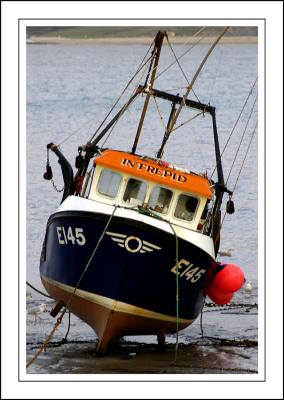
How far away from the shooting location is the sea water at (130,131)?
1350 inches

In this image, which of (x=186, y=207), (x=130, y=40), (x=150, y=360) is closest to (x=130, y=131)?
(x=130, y=40)

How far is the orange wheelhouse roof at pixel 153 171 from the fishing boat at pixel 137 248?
0.07ft

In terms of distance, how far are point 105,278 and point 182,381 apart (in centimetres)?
281

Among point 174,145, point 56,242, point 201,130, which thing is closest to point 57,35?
point 56,242

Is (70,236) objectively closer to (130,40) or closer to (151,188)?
(151,188)

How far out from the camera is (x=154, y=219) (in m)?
28.0

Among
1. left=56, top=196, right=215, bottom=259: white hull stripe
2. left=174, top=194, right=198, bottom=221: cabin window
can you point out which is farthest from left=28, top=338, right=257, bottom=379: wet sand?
left=174, top=194, right=198, bottom=221: cabin window

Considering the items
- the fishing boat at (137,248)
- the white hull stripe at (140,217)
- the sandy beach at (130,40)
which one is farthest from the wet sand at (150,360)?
the sandy beach at (130,40)

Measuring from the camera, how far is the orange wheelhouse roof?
95.1 feet

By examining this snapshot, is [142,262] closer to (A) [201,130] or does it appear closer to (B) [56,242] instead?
(B) [56,242]

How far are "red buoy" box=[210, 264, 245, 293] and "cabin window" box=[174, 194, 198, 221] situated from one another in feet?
5.01

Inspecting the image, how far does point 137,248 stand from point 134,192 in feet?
5.99

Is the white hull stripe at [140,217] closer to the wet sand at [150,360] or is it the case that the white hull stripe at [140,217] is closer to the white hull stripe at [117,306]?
the white hull stripe at [117,306]

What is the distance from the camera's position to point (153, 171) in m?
29.0
